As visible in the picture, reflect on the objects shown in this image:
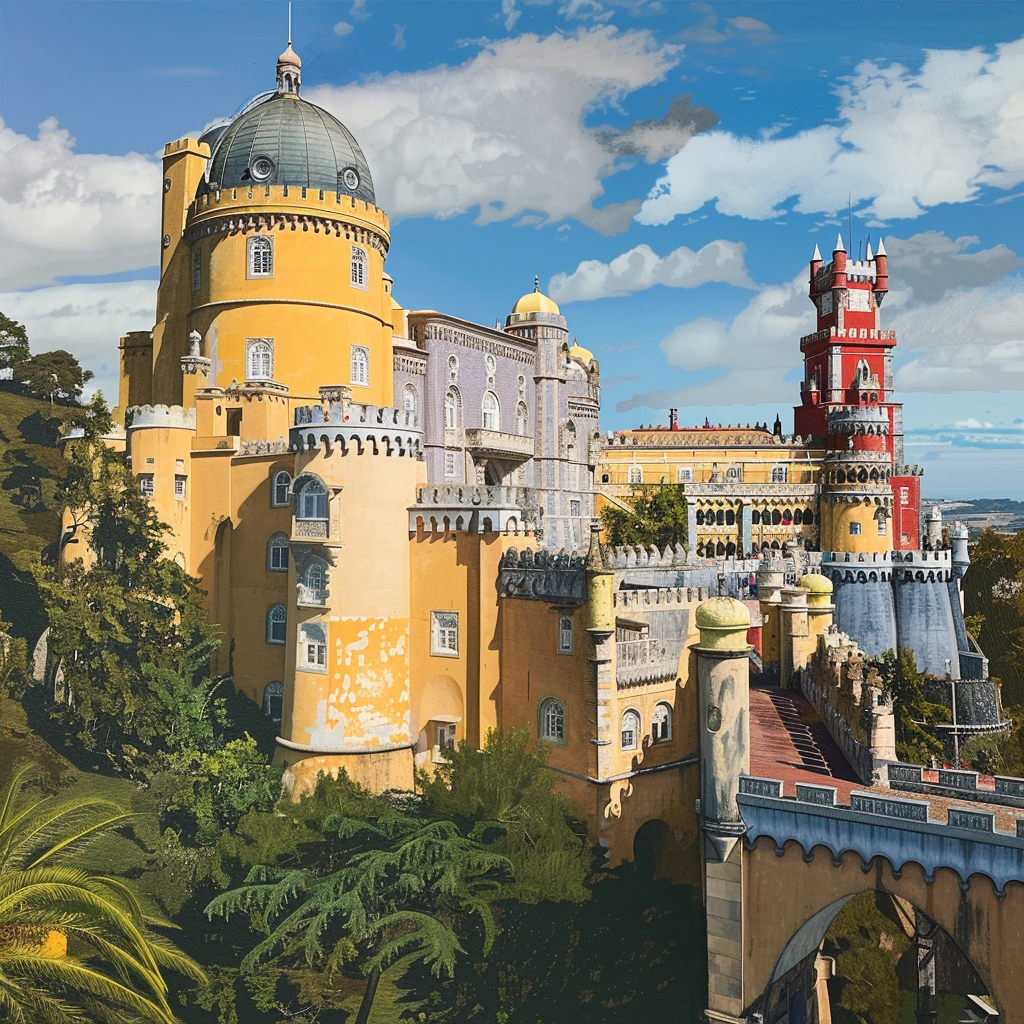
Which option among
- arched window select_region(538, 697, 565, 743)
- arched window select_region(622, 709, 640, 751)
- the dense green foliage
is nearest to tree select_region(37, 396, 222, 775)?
arched window select_region(538, 697, 565, 743)

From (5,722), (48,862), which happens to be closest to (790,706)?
(48,862)

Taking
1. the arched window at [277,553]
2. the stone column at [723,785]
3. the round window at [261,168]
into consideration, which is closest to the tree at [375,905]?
the stone column at [723,785]

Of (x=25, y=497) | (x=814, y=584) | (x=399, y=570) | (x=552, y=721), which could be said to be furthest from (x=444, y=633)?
(x=25, y=497)

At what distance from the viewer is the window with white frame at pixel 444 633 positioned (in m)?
31.9

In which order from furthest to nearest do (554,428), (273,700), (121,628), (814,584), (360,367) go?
(554,428)
(360,367)
(814,584)
(273,700)
(121,628)

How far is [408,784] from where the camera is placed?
31656mm

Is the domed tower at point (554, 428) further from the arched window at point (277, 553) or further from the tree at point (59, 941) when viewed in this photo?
the tree at point (59, 941)

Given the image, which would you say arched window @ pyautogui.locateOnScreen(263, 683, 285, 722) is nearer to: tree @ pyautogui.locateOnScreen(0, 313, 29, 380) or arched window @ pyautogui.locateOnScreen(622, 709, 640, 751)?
arched window @ pyautogui.locateOnScreen(622, 709, 640, 751)

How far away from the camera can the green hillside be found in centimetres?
3456

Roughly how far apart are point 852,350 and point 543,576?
51.1 metres

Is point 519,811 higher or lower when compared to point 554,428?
lower

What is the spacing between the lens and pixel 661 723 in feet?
99.7

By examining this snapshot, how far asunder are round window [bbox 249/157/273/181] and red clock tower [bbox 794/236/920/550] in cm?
4489

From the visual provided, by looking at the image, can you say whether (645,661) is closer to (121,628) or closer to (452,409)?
(121,628)
